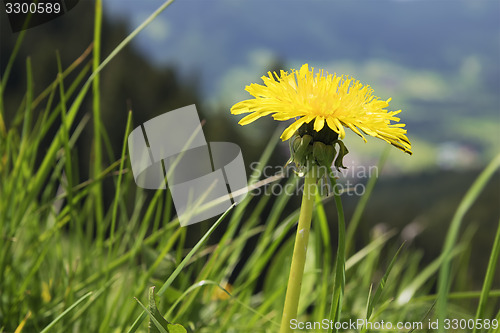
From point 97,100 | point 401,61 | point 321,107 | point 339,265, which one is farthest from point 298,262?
point 401,61

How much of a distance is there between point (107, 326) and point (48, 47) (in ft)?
20.4

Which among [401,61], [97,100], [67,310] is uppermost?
[97,100]

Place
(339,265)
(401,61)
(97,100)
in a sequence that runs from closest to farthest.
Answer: (339,265)
(97,100)
(401,61)

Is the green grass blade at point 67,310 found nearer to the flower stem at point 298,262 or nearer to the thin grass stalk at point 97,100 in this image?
the flower stem at point 298,262

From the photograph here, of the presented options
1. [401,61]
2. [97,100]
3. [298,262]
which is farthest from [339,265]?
[401,61]

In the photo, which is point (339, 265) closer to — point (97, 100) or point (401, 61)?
point (97, 100)

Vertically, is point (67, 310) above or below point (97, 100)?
below

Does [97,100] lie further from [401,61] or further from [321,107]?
[401,61]

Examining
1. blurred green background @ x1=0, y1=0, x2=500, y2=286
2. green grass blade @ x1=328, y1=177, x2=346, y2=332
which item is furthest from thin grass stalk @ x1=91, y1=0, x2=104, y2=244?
blurred green background @ x1=0, y1=0, x2=500, y2=286

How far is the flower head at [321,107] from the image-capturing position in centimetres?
41

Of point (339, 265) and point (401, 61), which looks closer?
point (339, 265)

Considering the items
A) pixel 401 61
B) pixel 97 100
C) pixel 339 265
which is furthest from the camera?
pixel 401 61

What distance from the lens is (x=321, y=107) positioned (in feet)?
1.37

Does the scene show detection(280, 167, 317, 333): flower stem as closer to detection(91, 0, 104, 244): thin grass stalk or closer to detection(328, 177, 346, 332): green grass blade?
detection(328, 177, 346, 332): green grass blade
